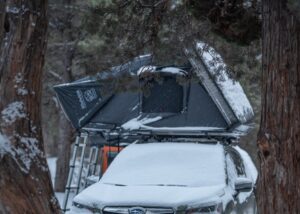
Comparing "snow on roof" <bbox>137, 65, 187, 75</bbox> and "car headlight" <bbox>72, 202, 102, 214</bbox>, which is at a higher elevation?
"snow on roof" <bbox>137, 65, 187, 75</bbox>

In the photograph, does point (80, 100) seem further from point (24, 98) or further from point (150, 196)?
point (24, 98)

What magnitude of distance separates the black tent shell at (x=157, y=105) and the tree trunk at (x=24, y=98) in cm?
266

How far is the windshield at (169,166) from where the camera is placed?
841cm

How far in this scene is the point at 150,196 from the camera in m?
7.67

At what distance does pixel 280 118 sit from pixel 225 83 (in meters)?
4.96

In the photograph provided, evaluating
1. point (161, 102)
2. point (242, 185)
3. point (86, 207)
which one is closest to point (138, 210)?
point (86, 207)

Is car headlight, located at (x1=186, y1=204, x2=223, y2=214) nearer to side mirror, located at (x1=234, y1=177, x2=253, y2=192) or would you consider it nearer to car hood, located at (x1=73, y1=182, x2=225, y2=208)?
car hood, located at (x1=73, y1=182, x2=225, y2=208)

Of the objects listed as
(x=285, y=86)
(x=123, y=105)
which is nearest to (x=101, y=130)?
(x=123, y=105)

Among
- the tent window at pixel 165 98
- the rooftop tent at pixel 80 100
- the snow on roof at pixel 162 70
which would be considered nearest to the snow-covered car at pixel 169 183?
the snow on roof at pixel 162 70

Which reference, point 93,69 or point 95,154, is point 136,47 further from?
point 95,154

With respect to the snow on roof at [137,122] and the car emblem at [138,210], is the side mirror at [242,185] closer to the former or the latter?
the car emblem at [138,210]

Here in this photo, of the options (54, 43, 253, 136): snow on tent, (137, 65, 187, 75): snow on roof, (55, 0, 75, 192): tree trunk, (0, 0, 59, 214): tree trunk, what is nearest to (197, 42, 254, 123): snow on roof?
(54, 43, 253, 136): snow on tent

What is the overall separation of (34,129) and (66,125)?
12.8 metres

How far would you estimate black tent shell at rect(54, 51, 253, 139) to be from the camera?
9.98 m
